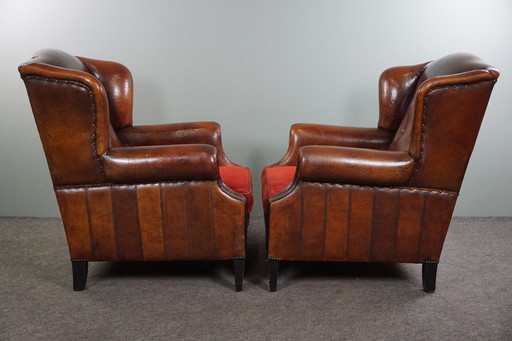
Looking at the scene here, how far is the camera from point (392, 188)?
1.91 meters

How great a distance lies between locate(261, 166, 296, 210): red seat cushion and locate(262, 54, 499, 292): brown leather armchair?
21mm

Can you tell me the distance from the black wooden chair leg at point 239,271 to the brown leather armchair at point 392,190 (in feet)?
0.38

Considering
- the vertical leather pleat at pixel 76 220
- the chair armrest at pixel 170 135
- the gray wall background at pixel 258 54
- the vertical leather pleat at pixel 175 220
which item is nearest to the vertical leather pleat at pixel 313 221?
the vertical leather pleat at pixel 175 220

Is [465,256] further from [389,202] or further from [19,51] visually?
[19,51]

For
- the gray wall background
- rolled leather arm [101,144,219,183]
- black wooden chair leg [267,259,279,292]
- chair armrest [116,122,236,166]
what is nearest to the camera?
rolled leather arm [101,144,219,183]

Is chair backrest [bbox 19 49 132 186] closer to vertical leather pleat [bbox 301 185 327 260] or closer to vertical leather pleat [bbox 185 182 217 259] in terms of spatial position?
vertical leather pleat [bbox 185 182 217 259]

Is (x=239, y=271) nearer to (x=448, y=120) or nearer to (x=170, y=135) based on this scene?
(x=170, y=135)

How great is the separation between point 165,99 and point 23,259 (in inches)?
46.8

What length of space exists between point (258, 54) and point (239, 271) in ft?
4.63

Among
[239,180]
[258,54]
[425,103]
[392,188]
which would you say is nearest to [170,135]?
[239,180]

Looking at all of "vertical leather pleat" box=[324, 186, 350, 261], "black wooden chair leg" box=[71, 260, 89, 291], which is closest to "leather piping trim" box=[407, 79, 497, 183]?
"vertical leather pleat" box=[324, 186, 350, 261]

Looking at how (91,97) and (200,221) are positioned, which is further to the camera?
(200,221)

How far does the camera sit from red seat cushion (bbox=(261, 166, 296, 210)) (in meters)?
2.06

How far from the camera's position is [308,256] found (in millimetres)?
1974
